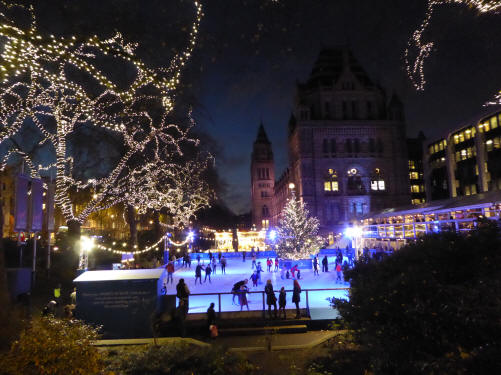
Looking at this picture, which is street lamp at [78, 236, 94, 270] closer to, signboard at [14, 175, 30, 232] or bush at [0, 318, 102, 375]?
signboard at [14, 175, 30, 232]

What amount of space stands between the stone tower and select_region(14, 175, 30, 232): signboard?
91294 millimetres

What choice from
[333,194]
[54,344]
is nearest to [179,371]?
[54,344]

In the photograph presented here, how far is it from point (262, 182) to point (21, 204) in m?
95.2

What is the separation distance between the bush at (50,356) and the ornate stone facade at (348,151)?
4921 cm

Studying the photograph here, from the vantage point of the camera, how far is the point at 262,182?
105812mm

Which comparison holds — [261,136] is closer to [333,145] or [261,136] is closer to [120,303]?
[333,145]

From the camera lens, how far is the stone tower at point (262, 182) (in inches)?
4109

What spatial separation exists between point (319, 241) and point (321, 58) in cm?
4370

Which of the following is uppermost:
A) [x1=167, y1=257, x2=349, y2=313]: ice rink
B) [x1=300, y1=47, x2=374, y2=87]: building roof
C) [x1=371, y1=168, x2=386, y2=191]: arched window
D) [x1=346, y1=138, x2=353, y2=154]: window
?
[x1=300, y1=47, x2=374, y2=87]: building roof

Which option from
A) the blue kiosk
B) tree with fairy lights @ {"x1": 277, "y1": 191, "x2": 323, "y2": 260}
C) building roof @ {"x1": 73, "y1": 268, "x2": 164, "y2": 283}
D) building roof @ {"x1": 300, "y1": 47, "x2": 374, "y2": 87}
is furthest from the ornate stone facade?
the blue kiosk

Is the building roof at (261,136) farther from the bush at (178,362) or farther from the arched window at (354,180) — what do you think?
the bush at (178,362)

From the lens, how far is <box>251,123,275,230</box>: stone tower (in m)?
104

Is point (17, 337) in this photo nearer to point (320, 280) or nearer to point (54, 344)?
point (54, 344)

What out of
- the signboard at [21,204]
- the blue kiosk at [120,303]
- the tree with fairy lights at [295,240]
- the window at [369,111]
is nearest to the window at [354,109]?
the window at [369,111]
